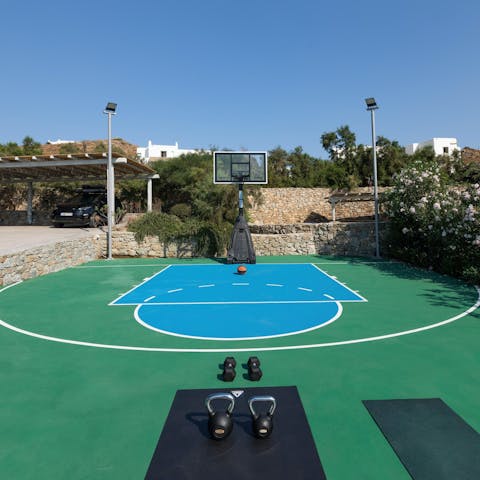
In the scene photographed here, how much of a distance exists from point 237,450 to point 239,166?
1321 cm

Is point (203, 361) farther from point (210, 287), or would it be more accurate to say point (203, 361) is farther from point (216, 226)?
point (216, 226)

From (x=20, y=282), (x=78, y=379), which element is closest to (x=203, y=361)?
(x=78, y=379)

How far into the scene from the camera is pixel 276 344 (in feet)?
20.5

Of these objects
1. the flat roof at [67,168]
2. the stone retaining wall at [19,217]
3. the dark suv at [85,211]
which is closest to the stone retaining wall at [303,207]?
the flat roof at [67,168]

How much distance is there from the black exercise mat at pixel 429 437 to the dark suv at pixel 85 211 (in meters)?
20.2

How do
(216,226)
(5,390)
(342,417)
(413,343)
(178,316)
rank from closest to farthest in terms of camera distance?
(342,417), (5,390), (413,343), (178,316), (216,226)

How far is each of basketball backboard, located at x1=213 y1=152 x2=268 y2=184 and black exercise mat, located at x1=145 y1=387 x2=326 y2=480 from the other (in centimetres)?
1229

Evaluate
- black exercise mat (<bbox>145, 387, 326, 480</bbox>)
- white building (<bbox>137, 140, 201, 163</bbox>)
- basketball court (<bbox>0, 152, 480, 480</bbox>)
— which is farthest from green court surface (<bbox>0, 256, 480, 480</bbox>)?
white building (<bbox>137, 140, 201, 163</bbox>)

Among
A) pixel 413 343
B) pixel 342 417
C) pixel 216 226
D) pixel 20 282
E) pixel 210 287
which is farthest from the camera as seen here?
pixel 216 226

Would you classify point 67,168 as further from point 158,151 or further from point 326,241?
point 158,151

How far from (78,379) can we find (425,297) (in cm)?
834

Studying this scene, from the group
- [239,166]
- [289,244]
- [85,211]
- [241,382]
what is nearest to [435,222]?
[289,244]

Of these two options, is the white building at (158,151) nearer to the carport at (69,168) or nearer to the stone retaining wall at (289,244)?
the carport at (69,168)

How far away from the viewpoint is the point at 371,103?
680 inches
